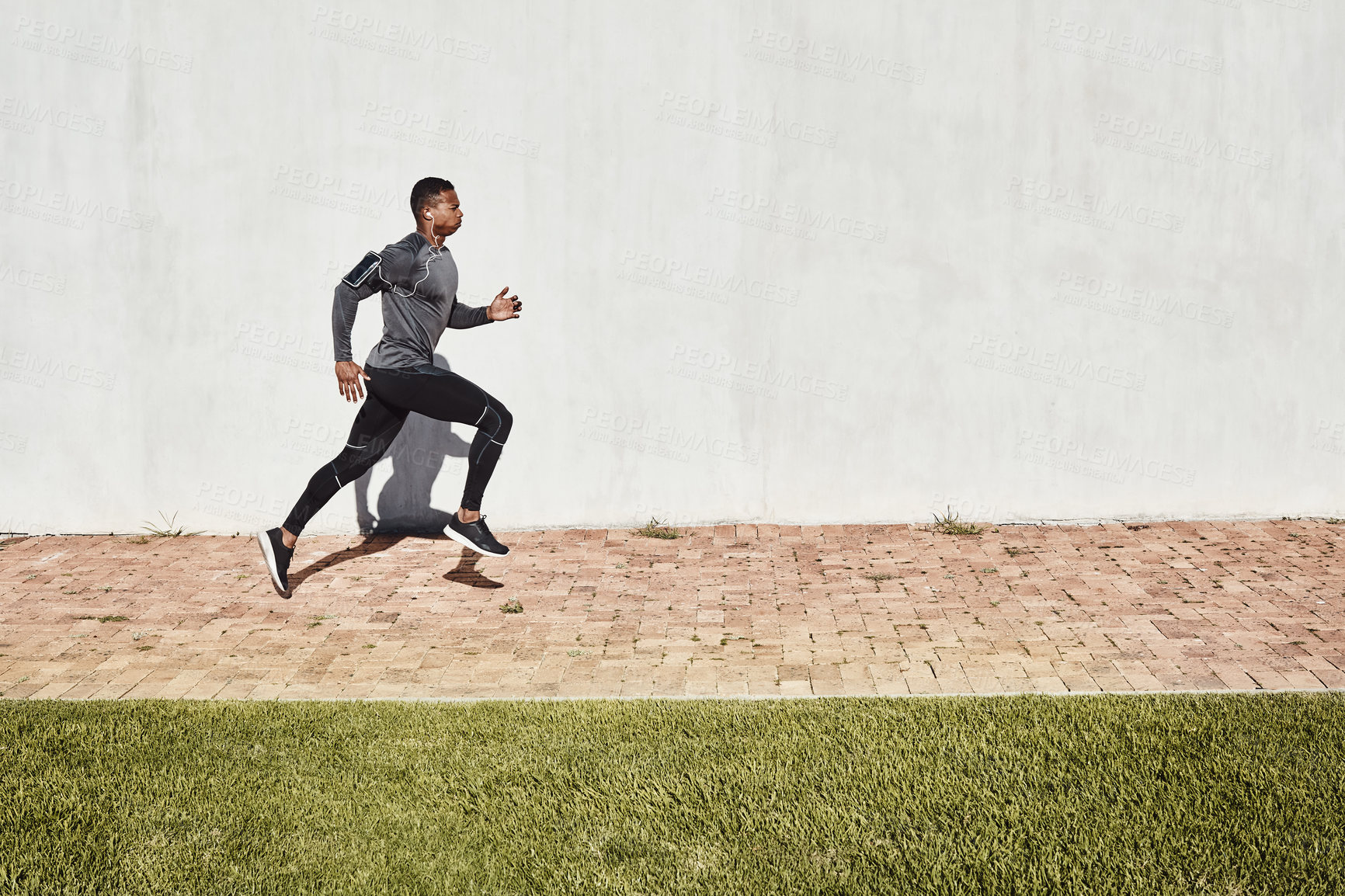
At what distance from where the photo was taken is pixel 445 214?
7.81m

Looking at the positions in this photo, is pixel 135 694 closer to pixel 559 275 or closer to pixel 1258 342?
pixel 559 275

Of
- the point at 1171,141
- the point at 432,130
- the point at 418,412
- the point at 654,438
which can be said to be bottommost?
the point at 654,438

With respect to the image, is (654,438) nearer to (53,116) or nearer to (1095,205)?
(1095,205)

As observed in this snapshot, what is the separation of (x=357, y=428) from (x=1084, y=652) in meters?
4.73

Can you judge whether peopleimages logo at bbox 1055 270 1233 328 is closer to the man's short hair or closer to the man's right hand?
the man's short hair

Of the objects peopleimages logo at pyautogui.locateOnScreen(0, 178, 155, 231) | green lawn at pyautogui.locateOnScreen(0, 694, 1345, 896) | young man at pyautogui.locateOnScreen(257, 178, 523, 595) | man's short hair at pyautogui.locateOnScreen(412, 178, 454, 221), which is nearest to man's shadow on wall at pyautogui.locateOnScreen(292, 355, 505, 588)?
young man at pyautogui.locateOnScreen(257, 178, 523, 595)

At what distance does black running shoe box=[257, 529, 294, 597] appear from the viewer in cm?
762

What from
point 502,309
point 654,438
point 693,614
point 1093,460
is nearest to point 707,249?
point 654,438

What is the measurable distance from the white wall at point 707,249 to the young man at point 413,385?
1423mm

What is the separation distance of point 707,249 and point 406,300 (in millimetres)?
2616

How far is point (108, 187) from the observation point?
9.22m

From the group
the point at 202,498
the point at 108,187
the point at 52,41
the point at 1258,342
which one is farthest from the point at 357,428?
the point at 1258,342

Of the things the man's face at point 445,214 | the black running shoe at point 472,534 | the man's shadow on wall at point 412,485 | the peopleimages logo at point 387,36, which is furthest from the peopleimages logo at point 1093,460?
the peopleimages logo at point 387,36

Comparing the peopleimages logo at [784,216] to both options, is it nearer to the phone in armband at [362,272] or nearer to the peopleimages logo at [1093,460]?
the peopleimages logo at [1093,460]
